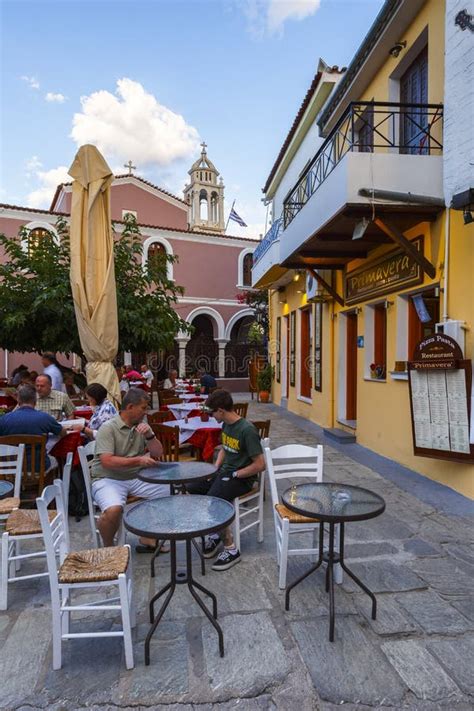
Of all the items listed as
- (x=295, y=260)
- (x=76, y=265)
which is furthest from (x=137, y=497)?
(x=295, y=260)

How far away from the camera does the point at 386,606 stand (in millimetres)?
3102

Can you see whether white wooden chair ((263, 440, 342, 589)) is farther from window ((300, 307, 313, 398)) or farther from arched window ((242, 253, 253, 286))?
arched window ((242, 253, 253, 286))

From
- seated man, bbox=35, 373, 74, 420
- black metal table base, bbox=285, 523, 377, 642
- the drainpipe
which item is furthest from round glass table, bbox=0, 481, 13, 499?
the drainpipe

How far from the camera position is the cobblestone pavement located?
7.63 feet

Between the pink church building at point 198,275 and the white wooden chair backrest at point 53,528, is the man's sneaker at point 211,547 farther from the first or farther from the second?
the pink church building at point 198,275

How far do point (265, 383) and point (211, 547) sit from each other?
12141 mm

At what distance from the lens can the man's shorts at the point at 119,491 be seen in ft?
11.8

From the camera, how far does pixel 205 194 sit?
42.2 metres

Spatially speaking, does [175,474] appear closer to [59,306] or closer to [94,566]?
[94,566]

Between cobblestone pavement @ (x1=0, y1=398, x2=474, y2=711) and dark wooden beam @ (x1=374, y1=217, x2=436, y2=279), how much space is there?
3.38 metres

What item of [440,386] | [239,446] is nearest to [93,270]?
[239,446]

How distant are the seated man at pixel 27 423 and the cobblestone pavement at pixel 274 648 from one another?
5.05 ft

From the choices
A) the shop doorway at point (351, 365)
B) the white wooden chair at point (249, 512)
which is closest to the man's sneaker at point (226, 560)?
the white wooden chair at point (249, 512)

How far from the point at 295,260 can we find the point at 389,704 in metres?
7.36
